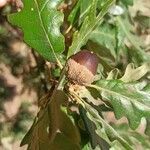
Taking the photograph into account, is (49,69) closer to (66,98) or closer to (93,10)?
(66,98)

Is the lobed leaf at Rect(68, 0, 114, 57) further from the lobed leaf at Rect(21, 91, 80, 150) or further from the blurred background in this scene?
the blurred background

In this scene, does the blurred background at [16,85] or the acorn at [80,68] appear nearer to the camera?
the acorn at [80,68]

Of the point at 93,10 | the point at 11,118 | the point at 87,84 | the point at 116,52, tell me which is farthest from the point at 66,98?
the point at 11,118

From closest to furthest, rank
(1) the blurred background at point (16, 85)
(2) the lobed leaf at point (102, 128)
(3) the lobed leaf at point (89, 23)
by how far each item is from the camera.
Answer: (3) the lobed leaf at point (89, 23), (2) the lobed leaf at point (102, 128), (1) the blurred background at point (16, 85)

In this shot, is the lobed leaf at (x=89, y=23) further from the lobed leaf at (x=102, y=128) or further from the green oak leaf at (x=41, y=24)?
the lobed leaf at (x=102, y=128)

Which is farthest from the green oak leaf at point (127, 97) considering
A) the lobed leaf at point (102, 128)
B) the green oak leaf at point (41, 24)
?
the green oak leaf at point (41, 24)

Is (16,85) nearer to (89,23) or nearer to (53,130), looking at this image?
(53,130)

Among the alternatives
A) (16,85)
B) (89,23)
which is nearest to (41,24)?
(89,23)
